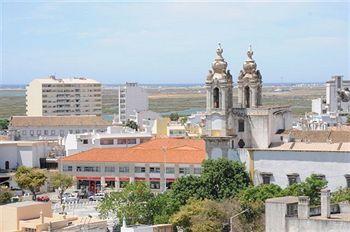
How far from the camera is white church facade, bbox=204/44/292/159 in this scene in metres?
48.5

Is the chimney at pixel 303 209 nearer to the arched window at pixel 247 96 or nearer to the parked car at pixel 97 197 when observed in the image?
the arched window at pixel 247 96

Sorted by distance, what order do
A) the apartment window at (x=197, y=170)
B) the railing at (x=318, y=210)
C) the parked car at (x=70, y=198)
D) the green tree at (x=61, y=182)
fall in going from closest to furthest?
the railing at (x=318, y=210) < the parked car at (x=70, y=198) < the green tree at (x=61, y=182) < the apartment window at (x=197, y=170)

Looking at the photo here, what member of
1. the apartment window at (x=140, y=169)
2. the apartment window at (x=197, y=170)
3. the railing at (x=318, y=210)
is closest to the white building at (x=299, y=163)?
the apartment window at (x=197, y=170)

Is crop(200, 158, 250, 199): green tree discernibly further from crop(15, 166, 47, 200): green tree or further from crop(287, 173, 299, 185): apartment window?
crop(15, 166, 47, 200): green tree

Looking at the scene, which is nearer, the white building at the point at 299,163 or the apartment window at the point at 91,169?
the white building at the point at 299,163

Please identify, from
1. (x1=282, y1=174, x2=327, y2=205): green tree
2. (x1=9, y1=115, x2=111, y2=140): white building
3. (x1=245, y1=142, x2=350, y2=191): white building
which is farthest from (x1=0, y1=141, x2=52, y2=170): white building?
(x1=282, y1=174, x2=327, y2=205): green tree

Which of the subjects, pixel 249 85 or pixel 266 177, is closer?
pixel 266 177

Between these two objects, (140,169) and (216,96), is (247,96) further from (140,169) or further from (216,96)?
(140,169)

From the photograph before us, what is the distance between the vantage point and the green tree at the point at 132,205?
36906mm

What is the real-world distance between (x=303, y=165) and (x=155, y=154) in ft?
49.9

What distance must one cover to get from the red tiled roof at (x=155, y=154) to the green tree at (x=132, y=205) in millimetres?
18415

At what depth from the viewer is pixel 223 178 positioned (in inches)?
1751

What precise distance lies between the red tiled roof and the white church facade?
7892 millimetres

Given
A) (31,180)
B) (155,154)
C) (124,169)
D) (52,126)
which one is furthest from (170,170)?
(52,126)
